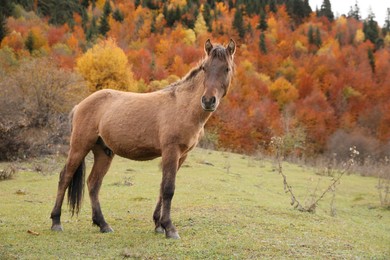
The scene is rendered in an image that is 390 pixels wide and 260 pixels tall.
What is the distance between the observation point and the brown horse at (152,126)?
6531mm

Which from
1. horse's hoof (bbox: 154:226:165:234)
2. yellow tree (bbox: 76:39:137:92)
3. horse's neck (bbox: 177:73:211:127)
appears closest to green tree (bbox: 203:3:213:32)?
yellow tree (bbox: 76:39:137:92)

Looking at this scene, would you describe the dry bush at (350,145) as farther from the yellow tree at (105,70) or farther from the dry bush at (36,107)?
the dry bush at (36,107)

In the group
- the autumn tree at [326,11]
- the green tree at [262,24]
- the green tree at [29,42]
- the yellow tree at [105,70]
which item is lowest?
the yellow tree at [105,70]

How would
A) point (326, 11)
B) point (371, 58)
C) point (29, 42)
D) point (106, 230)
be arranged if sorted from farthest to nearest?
1. point (326, 11)
2. point (371, 58)
3. point (29, 42)
4. point (106, 230)

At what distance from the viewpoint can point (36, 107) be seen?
80.7 ft

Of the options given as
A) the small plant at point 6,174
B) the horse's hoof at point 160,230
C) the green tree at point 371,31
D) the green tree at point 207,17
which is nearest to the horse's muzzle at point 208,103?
the horse's hoof at point 160,230

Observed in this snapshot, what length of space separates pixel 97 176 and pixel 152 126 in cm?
160

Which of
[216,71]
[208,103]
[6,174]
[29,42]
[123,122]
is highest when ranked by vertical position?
[29,42]

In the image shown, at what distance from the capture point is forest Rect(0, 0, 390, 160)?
26.2 meters

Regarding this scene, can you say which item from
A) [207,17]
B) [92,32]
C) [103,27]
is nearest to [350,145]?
[207,17]

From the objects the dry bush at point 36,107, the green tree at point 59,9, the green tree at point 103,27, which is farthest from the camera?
the green tree at point 59,9

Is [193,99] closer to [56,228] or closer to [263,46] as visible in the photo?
[56,228]

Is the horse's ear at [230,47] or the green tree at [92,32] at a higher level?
the green tree at [92,32]

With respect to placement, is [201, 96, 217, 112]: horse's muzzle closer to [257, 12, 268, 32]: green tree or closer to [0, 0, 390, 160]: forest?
[0, 0, 390, 160]: forest
